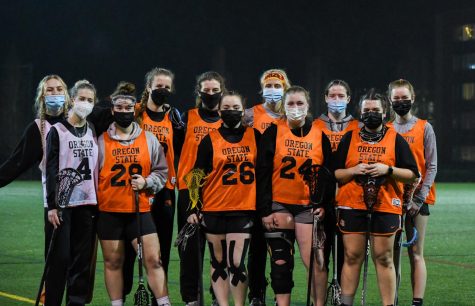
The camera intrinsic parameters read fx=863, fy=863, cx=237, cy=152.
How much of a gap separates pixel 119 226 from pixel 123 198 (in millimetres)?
223

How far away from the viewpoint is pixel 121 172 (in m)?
6.57

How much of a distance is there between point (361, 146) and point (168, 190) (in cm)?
169

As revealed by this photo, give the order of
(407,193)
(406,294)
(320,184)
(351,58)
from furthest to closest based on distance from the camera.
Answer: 1. (351,58)
2. (406,294)
3. (407,193)
4. (320,184)

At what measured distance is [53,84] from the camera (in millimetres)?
6711

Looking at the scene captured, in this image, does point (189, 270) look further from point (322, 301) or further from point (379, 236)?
point (379, 236)

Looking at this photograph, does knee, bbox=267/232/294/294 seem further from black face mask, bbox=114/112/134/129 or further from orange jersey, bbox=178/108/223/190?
black face mask, bbox=114/112/134/129

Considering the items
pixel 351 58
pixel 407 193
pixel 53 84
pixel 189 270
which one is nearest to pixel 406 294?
pixel 407 193

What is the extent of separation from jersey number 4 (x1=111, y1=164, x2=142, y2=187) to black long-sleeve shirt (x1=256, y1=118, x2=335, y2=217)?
919 millimetres

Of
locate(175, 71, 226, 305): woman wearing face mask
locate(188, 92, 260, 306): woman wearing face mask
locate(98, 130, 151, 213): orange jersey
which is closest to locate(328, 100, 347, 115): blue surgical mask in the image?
locate(188, 92, 260, 306): woman wearing face mask

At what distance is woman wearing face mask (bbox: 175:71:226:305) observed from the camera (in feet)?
23.5

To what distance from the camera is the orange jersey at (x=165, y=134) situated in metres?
7.18

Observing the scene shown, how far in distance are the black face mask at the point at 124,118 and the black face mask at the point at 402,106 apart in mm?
2173

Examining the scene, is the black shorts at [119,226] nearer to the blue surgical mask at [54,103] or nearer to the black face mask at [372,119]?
the blue surgical mask at [54,103]

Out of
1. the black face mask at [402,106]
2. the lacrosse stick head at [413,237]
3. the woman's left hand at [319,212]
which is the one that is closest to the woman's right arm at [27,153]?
the woman's left hand at [319,212]
